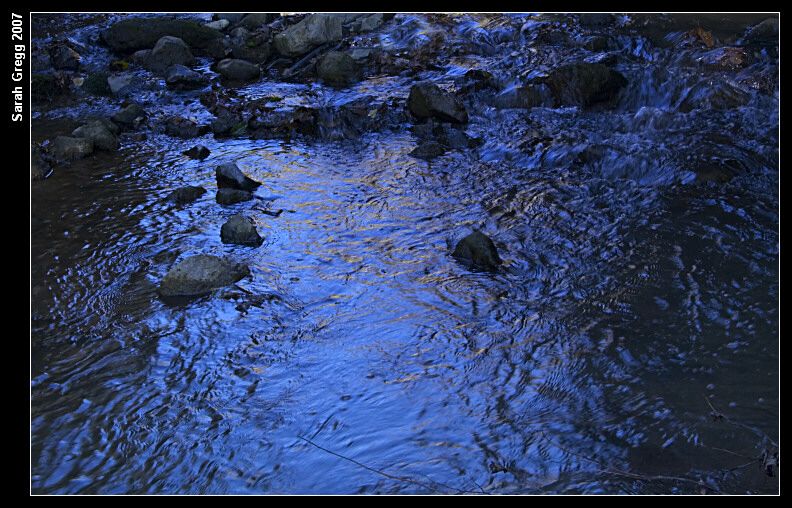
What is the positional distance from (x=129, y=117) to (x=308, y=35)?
3.81 m

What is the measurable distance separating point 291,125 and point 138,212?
2.78 m

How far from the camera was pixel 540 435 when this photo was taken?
3645 mm

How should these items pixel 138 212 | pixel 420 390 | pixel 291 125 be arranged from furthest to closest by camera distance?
pixel 291 125 → pixel 138 212 → pixel 420 390

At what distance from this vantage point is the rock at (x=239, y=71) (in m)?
11.0

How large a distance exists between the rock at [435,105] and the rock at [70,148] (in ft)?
12.2

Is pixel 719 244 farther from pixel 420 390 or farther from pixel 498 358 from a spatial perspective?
pixel 420 390

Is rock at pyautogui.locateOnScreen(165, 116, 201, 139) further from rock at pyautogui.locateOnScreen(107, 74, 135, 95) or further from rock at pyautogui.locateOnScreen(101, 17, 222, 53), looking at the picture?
rock at pyautogui.locateOnScreen(101, 17, 222, 53)

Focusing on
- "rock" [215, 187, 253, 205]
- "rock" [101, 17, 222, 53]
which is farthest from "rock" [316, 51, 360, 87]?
"rock" [215, 187, 253, 205]

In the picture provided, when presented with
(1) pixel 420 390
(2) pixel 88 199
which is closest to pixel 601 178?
(1) pixel 420 390

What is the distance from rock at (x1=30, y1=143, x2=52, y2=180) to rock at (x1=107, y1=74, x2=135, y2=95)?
294cm

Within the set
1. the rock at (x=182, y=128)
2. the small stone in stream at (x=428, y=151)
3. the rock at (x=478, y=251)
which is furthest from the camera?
the rock at (x=182, y=128)

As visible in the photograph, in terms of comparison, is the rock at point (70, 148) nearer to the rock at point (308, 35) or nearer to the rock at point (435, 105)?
the rock at point (435, 105)

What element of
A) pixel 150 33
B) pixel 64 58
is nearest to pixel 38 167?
pixel 64 58

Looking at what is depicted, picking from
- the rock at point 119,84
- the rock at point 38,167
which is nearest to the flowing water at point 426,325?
the rock at point 38,167
